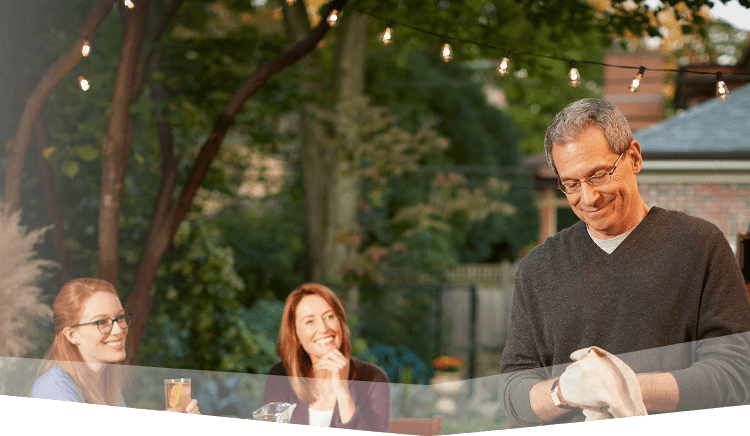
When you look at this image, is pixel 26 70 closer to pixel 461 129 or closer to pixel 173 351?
pixel 173 351

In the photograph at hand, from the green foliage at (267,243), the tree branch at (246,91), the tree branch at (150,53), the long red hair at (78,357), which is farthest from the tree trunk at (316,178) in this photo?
the long red hair at (78,357)

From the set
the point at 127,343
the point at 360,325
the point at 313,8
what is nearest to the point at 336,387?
the point at 127,343

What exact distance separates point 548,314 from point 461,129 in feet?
33.4

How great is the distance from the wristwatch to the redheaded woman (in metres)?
0.82

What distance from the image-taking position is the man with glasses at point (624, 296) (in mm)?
1445

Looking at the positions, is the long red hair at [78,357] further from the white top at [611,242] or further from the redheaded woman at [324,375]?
the white top at [611,242]

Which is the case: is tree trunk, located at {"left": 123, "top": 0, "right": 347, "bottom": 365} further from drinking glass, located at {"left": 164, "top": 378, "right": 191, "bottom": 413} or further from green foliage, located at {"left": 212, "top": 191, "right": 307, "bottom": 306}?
green foliage, located at {"left": 212, "top": 191, "right": 307, "bottom": 306}

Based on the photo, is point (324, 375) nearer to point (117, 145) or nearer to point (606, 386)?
point (606, 386)

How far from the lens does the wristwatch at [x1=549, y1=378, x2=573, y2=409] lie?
58.7 inches

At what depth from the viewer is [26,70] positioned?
11.4 ft

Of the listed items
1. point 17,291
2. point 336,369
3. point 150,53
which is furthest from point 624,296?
point 150,53

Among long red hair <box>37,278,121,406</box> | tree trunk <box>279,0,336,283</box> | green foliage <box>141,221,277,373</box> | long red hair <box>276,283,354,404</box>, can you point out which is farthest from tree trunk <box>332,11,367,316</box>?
long red hair <box>276,283,354,404</box>

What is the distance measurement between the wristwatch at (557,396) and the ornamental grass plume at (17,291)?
2.33 m

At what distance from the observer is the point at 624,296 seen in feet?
5.13
